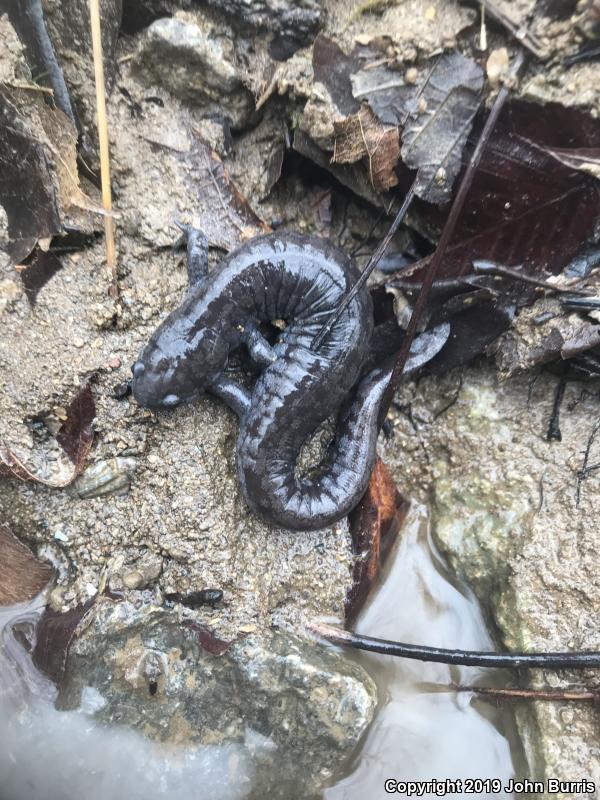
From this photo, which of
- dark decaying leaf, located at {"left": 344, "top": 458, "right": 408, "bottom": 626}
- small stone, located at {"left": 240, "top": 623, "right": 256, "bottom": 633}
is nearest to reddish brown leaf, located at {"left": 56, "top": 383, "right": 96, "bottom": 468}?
small stone, located at {"left": 240, "top": 623, "right": 256, "bottom": 633}

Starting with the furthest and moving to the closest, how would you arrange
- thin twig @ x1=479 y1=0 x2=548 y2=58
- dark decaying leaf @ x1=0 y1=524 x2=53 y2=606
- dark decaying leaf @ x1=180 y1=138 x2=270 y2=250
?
dark decaying leaf @ x1=180 y1=138 x2=270 y2=250 → dark decaying leaf @ x1=0 y1=524 x2=53 y2=606 → thin twig @ x1=479 y1=0 x2=548 y2=58

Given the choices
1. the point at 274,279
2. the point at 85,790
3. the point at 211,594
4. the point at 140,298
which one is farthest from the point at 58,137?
the point at 85,790

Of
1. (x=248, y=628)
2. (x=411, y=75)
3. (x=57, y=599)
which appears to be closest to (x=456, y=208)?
(x=411, y=75)

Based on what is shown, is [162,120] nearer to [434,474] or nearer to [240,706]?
[434,474]

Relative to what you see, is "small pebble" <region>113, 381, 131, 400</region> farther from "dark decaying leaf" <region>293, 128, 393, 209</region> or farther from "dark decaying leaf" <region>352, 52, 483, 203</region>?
"dark decaying leaf" <region>352, 52, 483, 203</region>

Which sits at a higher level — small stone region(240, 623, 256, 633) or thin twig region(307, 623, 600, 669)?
thin twig region(307, 623, 600, 669)
